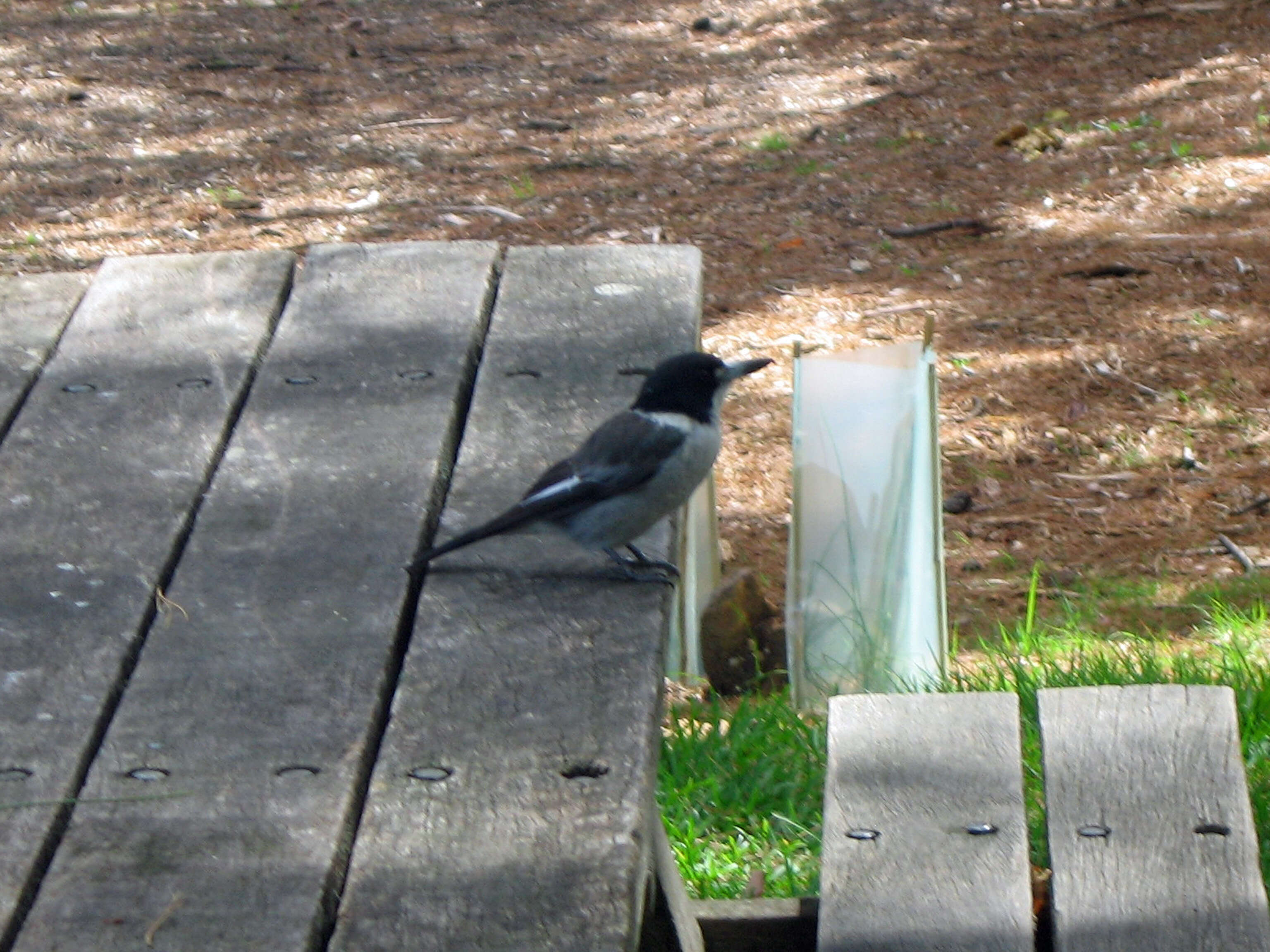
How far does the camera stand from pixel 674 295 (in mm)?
3402

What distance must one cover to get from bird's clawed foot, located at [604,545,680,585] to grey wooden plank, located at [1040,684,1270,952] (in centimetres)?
63

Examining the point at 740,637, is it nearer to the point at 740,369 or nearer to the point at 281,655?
the point at 740,369

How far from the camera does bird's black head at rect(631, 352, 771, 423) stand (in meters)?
3.02

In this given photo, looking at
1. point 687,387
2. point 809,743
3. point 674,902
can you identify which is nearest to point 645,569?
point 674,902

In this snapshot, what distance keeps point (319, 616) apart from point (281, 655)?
11cm

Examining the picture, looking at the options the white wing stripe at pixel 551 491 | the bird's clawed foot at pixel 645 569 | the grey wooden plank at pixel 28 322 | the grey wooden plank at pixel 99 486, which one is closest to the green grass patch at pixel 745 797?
the bird's clawed foot at pixel 645 569

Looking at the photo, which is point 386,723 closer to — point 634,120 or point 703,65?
point 634,120

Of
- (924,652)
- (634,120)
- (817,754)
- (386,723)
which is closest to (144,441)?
(386,723)

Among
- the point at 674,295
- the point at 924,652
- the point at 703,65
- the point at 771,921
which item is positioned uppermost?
the point at 674,295

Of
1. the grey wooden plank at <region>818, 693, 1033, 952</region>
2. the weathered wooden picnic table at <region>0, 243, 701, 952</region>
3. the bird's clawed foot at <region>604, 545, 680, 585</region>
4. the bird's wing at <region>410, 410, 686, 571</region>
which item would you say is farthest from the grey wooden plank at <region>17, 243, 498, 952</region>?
the grey wooden plank at <region>818, 693, 1033, 952</region>

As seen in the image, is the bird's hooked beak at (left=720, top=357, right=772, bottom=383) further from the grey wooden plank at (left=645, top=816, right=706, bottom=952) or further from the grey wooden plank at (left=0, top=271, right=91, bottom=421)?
the grey wooden plank at (left=0, top=271, right=91, bottom=421)

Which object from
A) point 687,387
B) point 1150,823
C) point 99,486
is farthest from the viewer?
point 687,387

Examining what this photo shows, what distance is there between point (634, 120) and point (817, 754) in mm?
5912

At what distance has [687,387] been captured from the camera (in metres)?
3.11
